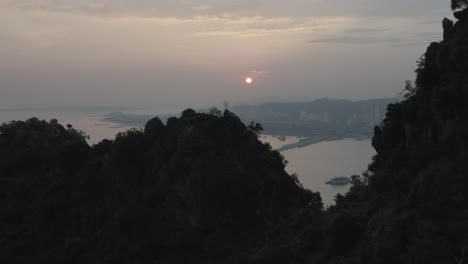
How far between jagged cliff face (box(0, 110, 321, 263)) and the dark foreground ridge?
0.23 feet

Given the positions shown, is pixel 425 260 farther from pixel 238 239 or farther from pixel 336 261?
pixel 238 239

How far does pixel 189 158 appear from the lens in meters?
25.2

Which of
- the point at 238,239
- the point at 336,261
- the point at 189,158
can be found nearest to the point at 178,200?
the point at 189,158

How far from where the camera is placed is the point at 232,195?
2427cm

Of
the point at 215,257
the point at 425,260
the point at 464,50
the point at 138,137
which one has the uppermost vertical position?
the point at 464,50

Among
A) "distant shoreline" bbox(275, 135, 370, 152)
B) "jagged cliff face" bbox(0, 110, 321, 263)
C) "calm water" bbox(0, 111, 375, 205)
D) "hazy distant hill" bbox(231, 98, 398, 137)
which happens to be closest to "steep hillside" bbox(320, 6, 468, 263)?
"jagged cliff face" bbox(0, 110, 321, 263)

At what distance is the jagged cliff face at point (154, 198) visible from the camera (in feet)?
78.8

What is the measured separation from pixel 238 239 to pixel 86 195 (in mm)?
9779

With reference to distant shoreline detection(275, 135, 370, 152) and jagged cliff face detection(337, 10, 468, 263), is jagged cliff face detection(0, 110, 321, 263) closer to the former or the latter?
jagged cliff face detection(337, 10, 468, 263)

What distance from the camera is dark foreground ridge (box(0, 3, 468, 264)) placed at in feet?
46.8

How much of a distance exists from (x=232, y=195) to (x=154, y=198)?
4.58m

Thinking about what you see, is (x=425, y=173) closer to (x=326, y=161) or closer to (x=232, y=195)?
(x=232, y=195)

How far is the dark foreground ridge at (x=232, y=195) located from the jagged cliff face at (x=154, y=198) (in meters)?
0.07

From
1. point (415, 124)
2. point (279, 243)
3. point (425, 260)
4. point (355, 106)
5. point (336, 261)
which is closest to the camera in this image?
point (425, 260)
